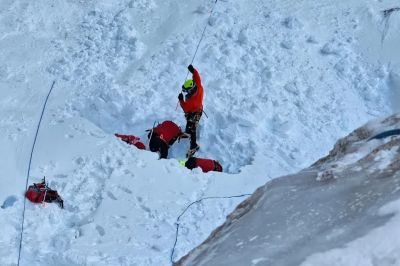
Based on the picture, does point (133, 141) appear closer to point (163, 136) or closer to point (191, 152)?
point (163, 136)

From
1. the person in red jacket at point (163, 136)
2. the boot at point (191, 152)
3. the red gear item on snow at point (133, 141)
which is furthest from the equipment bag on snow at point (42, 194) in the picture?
the boot at point (191, 152)

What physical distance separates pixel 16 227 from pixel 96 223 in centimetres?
108

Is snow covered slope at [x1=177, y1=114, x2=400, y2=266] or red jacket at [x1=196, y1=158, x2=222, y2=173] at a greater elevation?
red jacket at [x1=196, y1=158, x2=222, y2=173]

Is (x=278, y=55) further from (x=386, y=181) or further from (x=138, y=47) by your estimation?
(x=386, y=181)

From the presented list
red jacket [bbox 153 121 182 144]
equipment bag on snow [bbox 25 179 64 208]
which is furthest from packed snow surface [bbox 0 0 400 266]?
red jacket [bbox 153 121 182 144]

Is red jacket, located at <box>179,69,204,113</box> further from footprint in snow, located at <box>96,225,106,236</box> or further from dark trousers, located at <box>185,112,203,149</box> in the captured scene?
footprint in snow, located at <box>96,225,106,236</box>

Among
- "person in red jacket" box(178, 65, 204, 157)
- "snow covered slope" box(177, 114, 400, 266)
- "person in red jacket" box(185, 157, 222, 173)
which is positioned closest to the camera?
"snow covered slope" box(177, 114, 400, 266)

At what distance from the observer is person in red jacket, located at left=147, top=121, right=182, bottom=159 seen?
10047 mm

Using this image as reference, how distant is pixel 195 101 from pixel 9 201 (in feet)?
11.0

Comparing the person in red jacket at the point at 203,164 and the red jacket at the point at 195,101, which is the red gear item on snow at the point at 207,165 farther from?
the red jacket at the point at 195,101

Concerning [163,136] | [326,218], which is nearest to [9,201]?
[163,136]

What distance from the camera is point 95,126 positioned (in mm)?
10414

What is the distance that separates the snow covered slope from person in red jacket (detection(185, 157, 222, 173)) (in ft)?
16.3

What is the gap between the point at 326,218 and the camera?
377 centimetres
